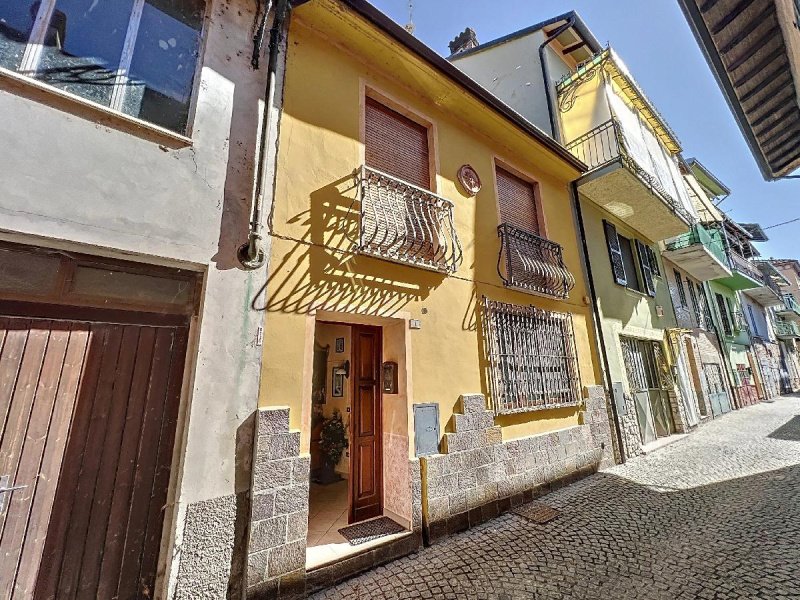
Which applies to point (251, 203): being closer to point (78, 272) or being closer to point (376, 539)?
point (78, 272)

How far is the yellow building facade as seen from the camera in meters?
3.56

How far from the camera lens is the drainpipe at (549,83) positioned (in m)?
8.35

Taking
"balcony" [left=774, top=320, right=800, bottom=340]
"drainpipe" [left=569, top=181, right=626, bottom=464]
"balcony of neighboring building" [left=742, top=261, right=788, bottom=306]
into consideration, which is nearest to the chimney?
"drainpipe" [left=569, top=181, right=626, bottom=464]

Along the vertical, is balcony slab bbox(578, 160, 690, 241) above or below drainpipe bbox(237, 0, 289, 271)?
above

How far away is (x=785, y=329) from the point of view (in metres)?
25.0

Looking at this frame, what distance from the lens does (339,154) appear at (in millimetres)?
4309

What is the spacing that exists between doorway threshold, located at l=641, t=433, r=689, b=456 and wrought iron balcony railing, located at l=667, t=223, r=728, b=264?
247 inches

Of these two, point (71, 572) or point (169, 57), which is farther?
point (169, 57)

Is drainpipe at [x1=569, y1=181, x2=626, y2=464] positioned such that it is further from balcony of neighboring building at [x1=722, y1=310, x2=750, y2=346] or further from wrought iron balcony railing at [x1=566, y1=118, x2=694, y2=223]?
balcony of neighboring building at [x1=722, y1=310, x2=750, y2=346]

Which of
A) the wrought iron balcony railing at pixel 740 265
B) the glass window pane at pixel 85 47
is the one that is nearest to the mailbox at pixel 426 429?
the glass window pane at pixel 85 47

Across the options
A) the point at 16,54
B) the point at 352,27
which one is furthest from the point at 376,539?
the point at 352,27

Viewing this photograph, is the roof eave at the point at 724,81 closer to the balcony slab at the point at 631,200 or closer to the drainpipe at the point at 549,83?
the balcony slab at the point at 631,200

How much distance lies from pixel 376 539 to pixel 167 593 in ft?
6.54

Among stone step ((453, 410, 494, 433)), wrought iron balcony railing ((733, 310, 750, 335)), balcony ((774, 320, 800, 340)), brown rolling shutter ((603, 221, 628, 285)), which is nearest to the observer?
stone step ((453, 410, 494, 433))
